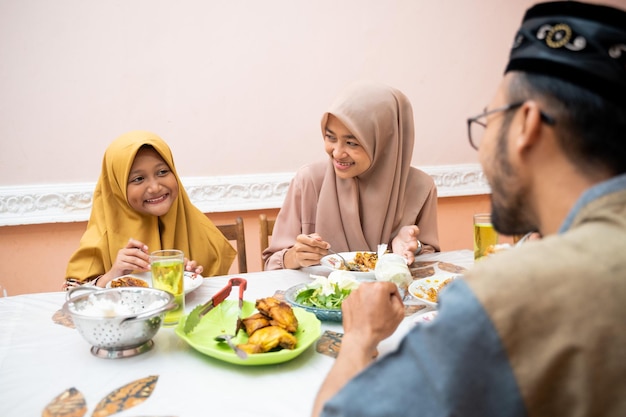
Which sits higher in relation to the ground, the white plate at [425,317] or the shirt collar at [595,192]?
the shirt collar at [595,192]

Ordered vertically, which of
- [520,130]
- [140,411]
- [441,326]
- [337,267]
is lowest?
[337,267]

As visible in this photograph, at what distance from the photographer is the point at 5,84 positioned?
2775 millimetres

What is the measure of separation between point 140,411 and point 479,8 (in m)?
3.72

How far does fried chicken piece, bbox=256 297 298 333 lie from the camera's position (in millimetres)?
1188

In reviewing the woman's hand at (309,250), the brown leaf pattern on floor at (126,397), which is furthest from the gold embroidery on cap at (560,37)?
the woman's hand at (309,250)

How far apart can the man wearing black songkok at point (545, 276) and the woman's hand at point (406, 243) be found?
1.07 meters

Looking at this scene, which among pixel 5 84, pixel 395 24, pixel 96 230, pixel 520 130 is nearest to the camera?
pixel 520 130

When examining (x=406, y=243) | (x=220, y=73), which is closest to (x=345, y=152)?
(x=406, y=243)

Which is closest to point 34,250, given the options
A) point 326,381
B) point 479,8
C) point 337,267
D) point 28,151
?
point 28,151

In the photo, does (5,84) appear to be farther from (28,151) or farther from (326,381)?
(326,381)

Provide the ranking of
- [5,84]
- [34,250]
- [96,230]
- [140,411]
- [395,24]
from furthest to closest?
[395,24] → [34,250] → [5,84] → [96,230] → [140,411]

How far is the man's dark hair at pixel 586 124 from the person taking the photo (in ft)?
2.46

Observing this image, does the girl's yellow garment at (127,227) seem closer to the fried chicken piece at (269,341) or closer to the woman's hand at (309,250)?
the woman's hand at (309,250)

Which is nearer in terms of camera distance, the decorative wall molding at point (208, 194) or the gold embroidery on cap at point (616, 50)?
the gold embroidery on cap at point (616, 50)
